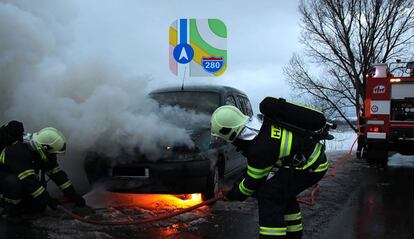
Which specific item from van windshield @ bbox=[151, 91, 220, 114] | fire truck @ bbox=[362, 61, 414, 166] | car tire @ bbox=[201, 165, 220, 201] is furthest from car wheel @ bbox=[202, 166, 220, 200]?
fire truck @ bbox=[362, 61, 414, 166]

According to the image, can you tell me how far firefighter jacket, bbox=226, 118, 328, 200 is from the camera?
330cm

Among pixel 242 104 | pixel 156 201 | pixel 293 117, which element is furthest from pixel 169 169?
pixel 242 104

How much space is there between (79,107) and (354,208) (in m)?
3.82

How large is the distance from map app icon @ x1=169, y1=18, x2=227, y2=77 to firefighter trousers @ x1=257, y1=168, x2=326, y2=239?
5.70 meters

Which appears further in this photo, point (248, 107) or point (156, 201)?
point (248, 107)

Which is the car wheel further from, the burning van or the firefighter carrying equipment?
the firefighter carrying equipment

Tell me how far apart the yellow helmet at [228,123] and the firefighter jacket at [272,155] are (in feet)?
0.50

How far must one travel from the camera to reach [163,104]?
652 centimetres

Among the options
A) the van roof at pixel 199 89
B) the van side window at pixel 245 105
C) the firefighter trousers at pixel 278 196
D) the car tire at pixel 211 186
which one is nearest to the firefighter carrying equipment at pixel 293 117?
the firefighter trousers at pixel 278 196

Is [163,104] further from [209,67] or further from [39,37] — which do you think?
[209,67]

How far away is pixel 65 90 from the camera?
5547mm

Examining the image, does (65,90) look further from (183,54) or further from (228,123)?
(183,54)

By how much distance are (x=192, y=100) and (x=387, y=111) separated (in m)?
5.27

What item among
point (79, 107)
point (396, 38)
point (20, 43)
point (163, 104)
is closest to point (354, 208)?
point (163, 104)
